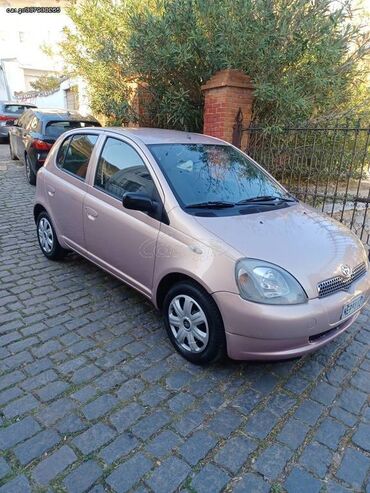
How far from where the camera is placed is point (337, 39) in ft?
18.7

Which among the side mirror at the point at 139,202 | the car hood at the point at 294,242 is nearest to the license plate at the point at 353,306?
the car hood at the point at 294,242

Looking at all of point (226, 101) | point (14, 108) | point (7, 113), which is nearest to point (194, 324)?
point (226, 101)

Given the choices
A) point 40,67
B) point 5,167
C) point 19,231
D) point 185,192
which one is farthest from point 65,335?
point 40,67

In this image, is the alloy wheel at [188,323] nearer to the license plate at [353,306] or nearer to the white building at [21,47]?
the license plate at [353,306]

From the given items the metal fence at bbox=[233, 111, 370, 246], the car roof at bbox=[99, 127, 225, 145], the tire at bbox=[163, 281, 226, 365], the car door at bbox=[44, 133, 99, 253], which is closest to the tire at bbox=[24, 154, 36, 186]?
the car door at bbox=[44, 133, 99, 253]

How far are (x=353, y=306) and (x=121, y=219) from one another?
78.4 inches

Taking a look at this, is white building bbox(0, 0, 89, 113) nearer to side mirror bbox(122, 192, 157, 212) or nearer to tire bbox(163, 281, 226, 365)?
side mirror bbox(122, 192, 157, 212)

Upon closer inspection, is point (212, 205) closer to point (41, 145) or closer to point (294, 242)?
point (294, 242)

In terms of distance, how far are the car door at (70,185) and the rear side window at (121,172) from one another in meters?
0.25

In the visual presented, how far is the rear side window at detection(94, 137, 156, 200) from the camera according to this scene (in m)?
3.15

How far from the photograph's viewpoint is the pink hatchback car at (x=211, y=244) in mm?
2416

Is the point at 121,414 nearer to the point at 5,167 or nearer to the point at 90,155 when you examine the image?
the point at 90,155

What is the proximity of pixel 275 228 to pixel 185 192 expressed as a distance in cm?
77

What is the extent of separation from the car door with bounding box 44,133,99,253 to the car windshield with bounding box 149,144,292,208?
957 millimetres
